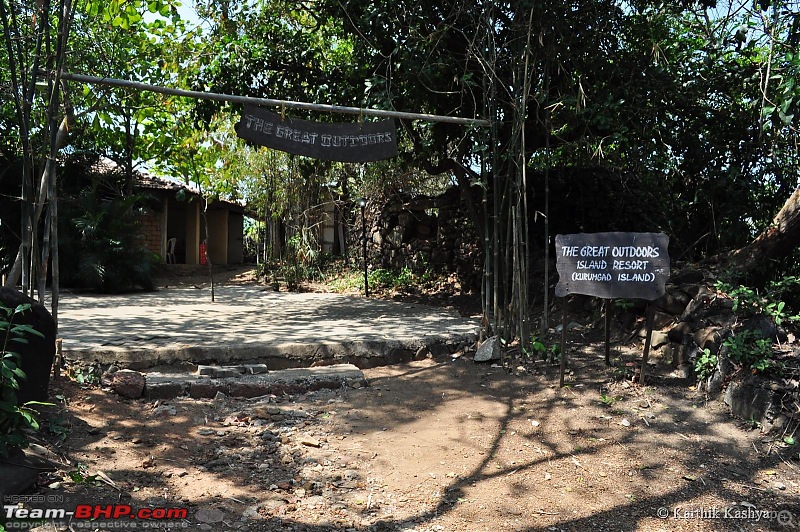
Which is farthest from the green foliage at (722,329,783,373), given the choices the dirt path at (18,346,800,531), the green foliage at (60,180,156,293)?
the green foliage at (60,180,156,293)

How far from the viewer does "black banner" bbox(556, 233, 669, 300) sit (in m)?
4.68

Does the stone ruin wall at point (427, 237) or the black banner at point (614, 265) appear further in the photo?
the stone ruin wall at point (427, 237)

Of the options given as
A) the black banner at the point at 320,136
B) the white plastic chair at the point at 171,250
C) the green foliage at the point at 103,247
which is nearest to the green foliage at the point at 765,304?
the black banner at the point at 320,136

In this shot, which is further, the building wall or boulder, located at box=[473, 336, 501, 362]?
the building wall

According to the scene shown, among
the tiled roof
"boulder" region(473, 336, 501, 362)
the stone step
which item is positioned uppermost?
the tiled roof

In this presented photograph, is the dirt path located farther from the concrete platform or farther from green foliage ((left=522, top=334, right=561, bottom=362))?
the concrete platform

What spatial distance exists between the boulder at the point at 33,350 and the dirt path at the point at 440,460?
379 mm

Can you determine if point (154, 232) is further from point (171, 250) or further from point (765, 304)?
point (765, 304)

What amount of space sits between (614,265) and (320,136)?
9.81ft

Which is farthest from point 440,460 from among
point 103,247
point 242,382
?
point 103,247

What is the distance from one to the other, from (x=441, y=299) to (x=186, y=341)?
206 inches

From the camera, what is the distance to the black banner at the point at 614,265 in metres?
4.68

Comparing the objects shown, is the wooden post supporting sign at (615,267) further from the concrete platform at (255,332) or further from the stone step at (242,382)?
the stone step at (242,382)

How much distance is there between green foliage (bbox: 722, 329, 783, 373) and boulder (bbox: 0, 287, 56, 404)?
4.66 meters
